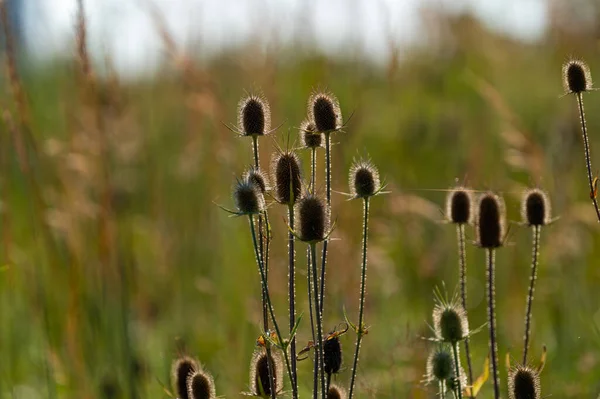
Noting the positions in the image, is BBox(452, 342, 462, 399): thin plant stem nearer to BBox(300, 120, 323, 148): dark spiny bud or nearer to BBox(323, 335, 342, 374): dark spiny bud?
BBox(323, 335, 342, 374): dark spiny bud

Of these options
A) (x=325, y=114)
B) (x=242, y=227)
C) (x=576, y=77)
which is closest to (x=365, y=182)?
(x=325, y=114)

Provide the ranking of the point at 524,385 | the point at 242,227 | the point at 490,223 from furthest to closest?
the point at 242,227, the point at 490,223, the point at 524,385

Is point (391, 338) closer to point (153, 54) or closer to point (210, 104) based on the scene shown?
point (210, 104)

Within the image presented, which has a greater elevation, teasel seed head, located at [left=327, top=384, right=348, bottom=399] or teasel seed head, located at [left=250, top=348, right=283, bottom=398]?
→ teasel seed head, located at [left=250, top=348, right=283, bottom=398]

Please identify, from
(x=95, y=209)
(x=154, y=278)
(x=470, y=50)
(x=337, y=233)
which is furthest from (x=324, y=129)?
(x=470, y=50)

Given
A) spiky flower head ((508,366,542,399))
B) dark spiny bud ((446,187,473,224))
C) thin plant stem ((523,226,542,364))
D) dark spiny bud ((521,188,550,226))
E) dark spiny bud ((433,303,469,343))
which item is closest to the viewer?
spiky flower head ((508,366,542,399))

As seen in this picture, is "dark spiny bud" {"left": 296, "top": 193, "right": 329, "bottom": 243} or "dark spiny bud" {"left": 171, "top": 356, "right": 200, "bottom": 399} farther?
"dark spiny bud" {"left": 171, "top": 356, "right": 200, "bottom": 399}

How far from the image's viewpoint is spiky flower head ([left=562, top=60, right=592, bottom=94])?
6.07 feet

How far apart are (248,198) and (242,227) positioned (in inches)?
105

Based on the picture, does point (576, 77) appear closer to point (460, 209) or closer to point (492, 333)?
point (460, 209)

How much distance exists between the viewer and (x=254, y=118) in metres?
1.93

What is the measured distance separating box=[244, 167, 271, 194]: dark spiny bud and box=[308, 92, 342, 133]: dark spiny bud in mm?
156

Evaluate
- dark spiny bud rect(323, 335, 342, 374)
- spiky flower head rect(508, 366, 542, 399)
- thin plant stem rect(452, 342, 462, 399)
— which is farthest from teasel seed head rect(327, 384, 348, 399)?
spiky flower head rect(508, 366, 542, 399)

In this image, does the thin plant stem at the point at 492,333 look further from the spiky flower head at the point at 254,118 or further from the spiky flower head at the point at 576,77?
the spiky flower head at the point at 254,118
